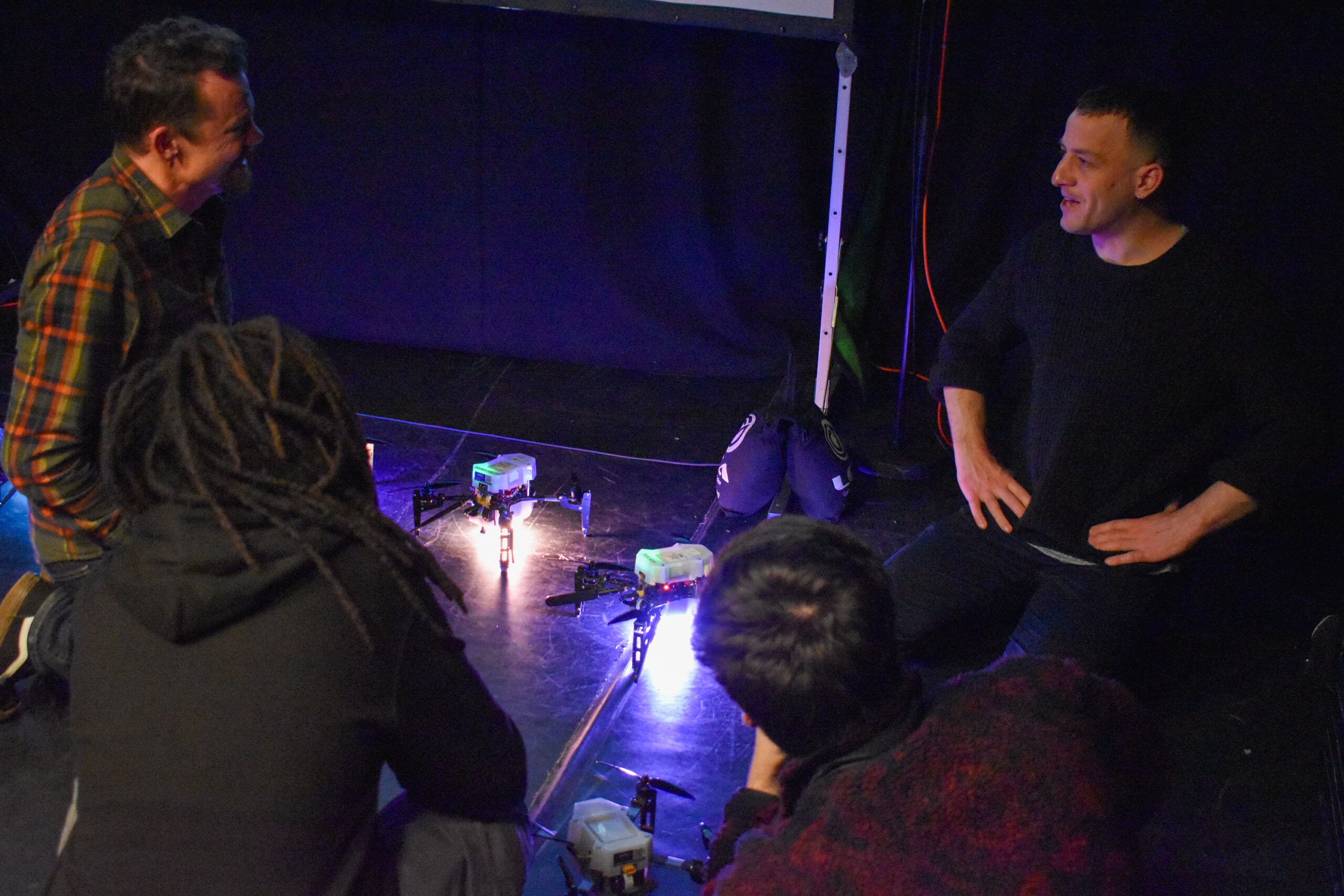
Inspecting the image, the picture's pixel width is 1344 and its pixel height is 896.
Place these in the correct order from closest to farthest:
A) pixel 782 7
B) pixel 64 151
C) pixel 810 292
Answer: pixel 782 7 < pixel 810 292 < pixel 64 151

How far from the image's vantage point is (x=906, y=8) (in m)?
4.02

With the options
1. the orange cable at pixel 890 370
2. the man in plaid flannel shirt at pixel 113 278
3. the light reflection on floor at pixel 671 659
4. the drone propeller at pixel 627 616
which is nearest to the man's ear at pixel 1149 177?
the light reflection on floor at pixel 671 659

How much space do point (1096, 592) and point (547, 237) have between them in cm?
321

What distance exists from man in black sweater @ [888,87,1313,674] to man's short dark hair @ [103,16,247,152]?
1.79 metres

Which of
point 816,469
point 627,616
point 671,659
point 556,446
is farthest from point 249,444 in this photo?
point 556,446

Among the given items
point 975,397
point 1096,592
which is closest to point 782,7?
A: point 975,397

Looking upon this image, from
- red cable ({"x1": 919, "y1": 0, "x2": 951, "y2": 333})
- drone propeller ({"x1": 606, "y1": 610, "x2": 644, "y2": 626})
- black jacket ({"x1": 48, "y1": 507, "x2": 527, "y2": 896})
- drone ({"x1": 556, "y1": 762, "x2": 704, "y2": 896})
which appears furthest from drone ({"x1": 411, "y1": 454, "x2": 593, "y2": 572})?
black jacket ({"x1": 48, "y1": 507, "x2": 527, "y2": 896})

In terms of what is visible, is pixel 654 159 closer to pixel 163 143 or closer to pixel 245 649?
pixel 163 143

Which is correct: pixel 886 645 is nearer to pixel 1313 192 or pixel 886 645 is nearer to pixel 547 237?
pixel 1313 192

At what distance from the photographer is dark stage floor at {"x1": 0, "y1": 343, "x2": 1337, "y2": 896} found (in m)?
2.19

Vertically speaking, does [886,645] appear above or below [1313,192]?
below

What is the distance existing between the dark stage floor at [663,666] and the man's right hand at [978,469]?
696 millimetres

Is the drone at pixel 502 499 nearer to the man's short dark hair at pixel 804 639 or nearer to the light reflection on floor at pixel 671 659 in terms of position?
the light reflection on floor at pixel 671 659

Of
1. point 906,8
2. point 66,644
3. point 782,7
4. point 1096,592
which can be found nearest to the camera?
point 66,644
